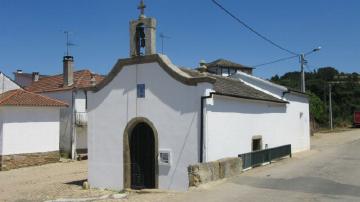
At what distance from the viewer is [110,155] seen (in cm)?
1753

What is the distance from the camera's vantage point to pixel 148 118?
16.2 m

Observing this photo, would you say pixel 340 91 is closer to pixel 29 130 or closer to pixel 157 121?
pixel 29 130

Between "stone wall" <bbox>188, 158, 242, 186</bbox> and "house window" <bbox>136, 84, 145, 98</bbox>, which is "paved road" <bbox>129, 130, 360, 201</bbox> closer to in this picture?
"stone wall" <bbox>188, 158, 242, 186</bbox>

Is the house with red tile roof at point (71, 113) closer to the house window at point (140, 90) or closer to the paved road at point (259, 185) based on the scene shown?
the paved road at point (259, 185)

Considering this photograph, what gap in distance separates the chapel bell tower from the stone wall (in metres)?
5.48

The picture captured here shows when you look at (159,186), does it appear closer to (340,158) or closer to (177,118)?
(177,118)

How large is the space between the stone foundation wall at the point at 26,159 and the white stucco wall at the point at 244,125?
14.6 m

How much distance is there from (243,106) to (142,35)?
4909 mm

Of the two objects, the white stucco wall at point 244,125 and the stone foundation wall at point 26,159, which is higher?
the white stucco wall at point 244,125

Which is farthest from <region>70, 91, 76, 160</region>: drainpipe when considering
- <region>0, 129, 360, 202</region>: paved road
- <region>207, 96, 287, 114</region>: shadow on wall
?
<region>207, 96, 287, 114</region>: shadow on wall

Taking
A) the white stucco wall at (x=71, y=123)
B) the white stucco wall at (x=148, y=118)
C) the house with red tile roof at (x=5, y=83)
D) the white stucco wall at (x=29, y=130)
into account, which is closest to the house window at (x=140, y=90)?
the white stucco wall at (x=148, y=118)

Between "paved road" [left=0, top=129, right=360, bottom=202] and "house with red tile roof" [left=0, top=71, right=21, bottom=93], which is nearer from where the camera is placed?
"paved road" [left=0, top=129, right=360, bottom=202]

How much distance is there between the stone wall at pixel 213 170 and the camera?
37.6ft

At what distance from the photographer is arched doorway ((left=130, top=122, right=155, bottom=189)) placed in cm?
1638
